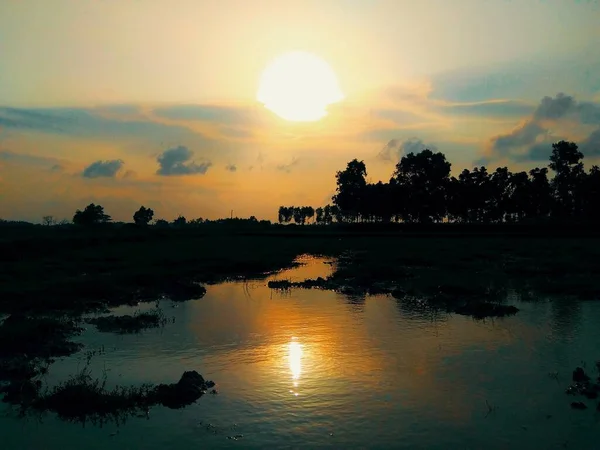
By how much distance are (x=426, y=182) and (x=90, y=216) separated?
292 ft

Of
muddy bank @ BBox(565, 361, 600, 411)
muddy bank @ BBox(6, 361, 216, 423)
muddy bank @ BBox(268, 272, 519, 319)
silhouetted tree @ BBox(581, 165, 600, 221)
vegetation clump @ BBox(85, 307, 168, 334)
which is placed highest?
silhouetted tree @ BBox(581, 165, 600, 221)

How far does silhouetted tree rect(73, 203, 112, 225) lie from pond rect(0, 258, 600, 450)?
12074 cm

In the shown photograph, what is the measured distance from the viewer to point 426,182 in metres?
116

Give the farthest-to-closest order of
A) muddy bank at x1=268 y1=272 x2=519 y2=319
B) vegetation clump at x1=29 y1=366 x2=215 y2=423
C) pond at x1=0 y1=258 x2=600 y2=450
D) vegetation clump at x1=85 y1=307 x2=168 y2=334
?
muddy bank at x1=268 y1=272 x2=519 y2=319 → vegetation clump at x1=85 y1=307 x2=168 y2=334 → vegetation clump at x1=29 y1=366 x2=215 y2=423 → pond at x1=0 y1=258 x2=600 y2=450

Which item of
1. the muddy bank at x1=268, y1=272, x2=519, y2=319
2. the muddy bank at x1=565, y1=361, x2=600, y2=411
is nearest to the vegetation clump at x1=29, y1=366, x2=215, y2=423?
the muddy bank at x1=565, y1=361, x2=600, y2=411

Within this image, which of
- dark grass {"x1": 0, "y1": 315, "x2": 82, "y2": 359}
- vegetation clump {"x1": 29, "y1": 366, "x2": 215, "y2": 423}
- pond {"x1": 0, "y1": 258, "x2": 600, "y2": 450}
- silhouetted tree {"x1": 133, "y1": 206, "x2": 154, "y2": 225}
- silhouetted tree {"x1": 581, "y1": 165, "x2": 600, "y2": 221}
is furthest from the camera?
silhouetted tree {"x1": 133, "y1": 206, "x2": 154, "y2": 225}

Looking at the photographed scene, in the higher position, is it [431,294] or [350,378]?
[431,294]

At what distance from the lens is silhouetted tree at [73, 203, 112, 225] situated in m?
135

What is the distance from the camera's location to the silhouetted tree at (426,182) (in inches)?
4523

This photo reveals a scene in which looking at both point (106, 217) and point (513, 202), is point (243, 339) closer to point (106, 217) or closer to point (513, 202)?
point (513, 202)

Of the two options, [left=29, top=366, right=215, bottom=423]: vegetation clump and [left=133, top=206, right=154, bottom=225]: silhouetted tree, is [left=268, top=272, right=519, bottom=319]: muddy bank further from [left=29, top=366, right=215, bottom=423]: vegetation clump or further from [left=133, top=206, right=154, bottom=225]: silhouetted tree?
[left=133, top=206, right=154, bottom=225]: silhouetted tree

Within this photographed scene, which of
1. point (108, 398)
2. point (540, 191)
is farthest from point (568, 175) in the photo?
point (108, 398)

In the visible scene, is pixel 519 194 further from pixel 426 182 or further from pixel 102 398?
pixel 102 398

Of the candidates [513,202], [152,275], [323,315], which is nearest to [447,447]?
[323,315]
